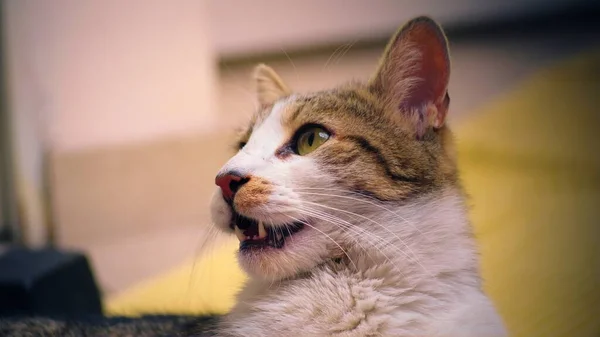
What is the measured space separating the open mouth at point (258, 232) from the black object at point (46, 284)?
38 cm

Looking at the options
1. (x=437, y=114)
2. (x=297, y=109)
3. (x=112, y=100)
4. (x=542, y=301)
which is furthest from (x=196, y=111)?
(x=542, y=301)

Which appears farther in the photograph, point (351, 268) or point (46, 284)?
point (46, 284)

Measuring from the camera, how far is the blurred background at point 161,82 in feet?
1.82

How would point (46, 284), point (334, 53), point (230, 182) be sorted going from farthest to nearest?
point (46, 284)
point (334, 53)
point (230, 182)

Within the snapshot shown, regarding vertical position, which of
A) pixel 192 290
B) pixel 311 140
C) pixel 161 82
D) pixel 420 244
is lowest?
pixel 192 290

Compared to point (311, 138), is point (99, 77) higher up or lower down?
higher up

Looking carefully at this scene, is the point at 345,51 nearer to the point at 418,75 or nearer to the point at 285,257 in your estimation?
the point at 418,75

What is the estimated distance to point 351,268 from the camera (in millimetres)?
515

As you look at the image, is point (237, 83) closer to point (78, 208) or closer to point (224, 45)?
point (224, 45)

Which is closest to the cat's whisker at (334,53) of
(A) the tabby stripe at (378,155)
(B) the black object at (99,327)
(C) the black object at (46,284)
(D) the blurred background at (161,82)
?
(D) the blurred background at (161,82)

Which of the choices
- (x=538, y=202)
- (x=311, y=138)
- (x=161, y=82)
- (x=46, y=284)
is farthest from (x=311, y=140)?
(x=46, y=284)

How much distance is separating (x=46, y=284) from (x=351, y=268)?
524 millimetres

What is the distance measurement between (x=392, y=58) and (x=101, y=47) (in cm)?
46

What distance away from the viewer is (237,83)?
2.51 feet
